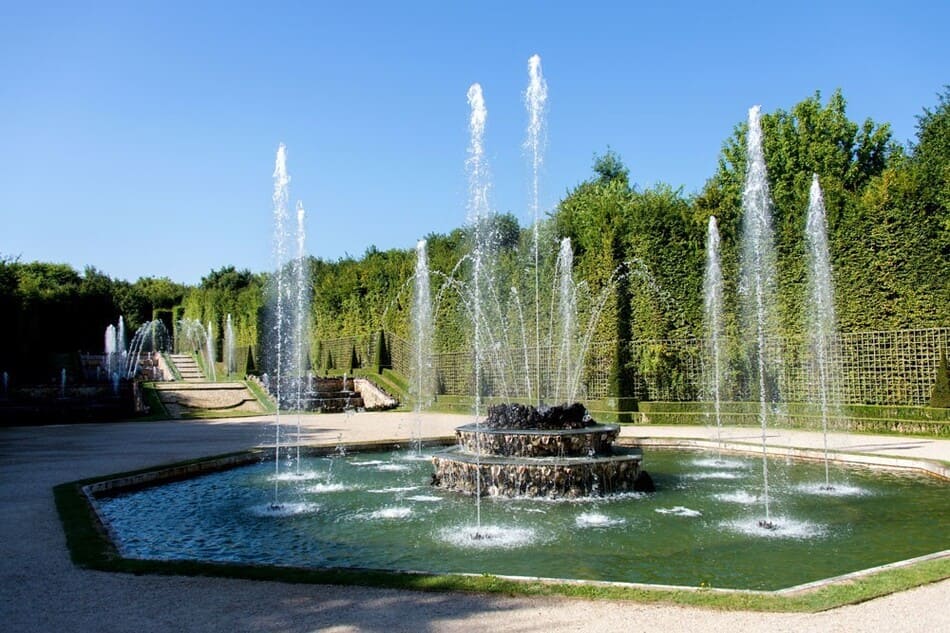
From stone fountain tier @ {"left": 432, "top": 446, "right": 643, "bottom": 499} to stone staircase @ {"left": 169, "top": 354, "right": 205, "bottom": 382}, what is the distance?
125ft

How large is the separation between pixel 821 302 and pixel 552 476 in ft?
43.8

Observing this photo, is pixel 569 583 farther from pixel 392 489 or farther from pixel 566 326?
pixel 566 326

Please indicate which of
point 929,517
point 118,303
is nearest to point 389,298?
point 929,517

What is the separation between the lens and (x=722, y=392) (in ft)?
73.4

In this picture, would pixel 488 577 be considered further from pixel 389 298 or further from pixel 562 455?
pixel 389 298

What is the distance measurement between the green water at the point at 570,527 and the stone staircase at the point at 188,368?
36617mm

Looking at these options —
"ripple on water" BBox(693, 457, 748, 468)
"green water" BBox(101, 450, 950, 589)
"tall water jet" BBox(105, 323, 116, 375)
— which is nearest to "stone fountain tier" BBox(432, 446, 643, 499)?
"green water" BBox(101, 450, 950, 589)

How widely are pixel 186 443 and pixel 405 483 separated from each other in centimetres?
811

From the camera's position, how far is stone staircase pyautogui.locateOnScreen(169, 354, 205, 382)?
154ft

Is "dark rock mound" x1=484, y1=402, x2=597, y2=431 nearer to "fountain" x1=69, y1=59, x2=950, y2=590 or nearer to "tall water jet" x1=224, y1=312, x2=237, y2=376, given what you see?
"fountain" x1=69, y1=59, x2=950, y2=590

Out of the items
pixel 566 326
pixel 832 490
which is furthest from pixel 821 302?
pixel 832 490

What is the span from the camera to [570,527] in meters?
8.75

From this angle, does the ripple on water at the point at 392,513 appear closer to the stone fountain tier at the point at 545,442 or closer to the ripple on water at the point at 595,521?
the stone fountain tier at the point at 545,442

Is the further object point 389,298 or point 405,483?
point 389,298
